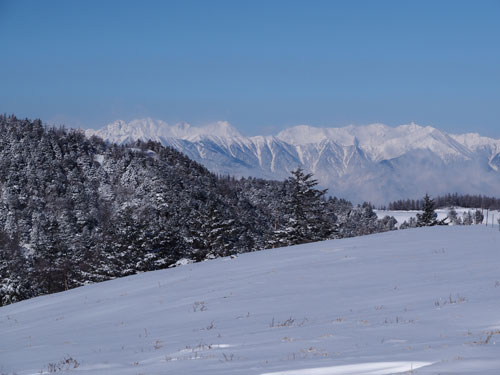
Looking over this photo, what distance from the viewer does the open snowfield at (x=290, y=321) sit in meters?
9.55

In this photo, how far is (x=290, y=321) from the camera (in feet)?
46.3

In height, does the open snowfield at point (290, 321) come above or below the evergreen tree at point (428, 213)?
below

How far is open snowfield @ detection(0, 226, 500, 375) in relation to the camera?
9.55 meters

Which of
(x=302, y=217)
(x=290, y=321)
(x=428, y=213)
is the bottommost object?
(x=290, y=321)

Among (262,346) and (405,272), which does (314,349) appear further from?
(405,272)

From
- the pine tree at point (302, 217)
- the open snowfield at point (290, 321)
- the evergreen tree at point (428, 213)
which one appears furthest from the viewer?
the evergreen tree at point (428, 213)

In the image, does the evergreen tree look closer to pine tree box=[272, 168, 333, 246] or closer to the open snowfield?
pine tree box=[272, 168, 333, 246]

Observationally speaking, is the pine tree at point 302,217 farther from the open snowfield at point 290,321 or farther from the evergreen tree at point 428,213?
the open snowfield at point 290,321

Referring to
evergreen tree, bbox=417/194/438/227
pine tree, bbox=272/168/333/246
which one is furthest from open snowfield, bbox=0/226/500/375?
evergreen tree, bbox=417/194/438/227

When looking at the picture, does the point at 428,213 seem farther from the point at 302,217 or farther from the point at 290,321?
the point at 290,321

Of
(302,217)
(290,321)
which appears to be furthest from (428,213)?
(290,321)

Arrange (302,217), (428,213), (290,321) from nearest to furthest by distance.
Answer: (290,321), (302,217), (428,213)

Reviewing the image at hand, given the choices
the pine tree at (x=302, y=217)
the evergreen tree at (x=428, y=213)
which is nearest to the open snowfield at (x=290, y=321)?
the pine tree at (x=302, y=217)

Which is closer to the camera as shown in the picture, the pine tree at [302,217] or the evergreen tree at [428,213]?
the pine tree at [302,217]
